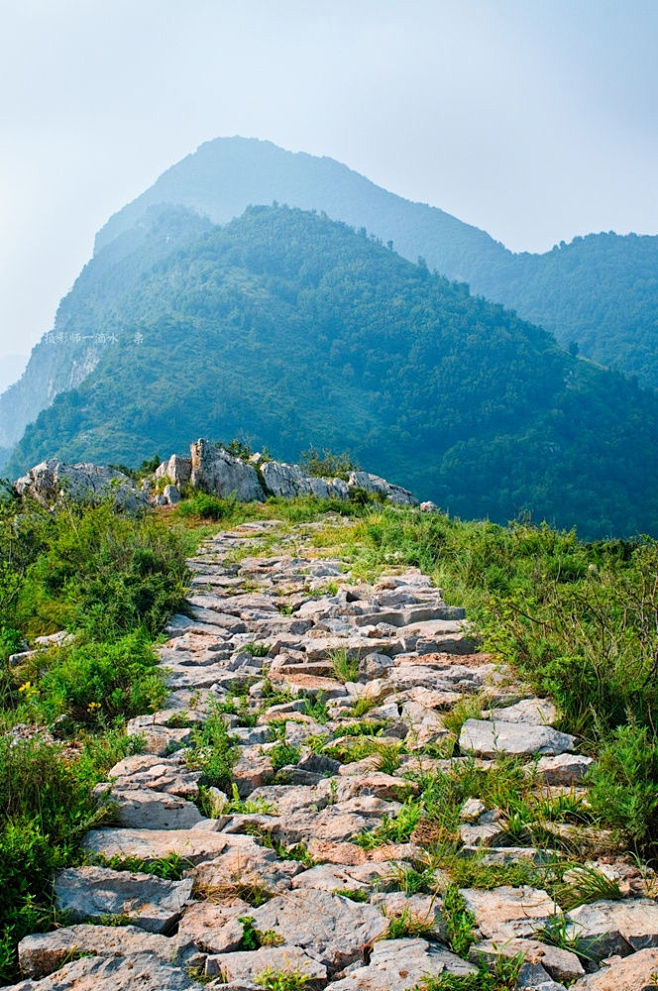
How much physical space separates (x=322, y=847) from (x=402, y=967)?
99 centimetres

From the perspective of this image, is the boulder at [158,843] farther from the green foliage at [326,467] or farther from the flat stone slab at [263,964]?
the green foliage at [326,467]

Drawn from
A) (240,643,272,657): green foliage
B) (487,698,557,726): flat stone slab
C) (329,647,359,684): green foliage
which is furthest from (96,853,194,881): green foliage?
(240,643,272,657): green foliage

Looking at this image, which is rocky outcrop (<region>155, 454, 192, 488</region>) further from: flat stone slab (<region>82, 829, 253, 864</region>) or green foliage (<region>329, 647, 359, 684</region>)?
flat stone slab (<region>82, 829, 253, 864</region>)

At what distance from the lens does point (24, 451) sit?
140 metres

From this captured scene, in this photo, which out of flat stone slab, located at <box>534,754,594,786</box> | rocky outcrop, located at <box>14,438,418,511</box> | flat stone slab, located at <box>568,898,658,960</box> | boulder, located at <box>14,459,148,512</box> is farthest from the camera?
rocky outcrop, located at <box>14,438,418,511</box>

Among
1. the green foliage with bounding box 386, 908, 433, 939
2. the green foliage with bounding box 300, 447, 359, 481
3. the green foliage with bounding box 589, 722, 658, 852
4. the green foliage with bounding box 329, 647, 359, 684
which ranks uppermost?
the green foliage with bounding box 300, 447, 359, 481

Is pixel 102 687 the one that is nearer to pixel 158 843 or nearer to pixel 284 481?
pixel 158 843

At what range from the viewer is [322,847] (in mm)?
3754

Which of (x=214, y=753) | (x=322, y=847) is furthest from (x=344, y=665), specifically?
(x=322, y=847)

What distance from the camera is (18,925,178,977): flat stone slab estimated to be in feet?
9.39

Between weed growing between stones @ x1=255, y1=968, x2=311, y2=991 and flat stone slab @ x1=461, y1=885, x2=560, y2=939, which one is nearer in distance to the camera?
weed growing between stones @ x1=255, y1=968, x2=311, y2=991

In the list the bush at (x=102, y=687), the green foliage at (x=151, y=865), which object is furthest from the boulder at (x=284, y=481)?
the green foliage at (x=151, y=865)

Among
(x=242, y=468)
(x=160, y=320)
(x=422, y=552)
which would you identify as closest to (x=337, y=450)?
(x=160, y=320)

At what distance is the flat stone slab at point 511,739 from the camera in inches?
177
